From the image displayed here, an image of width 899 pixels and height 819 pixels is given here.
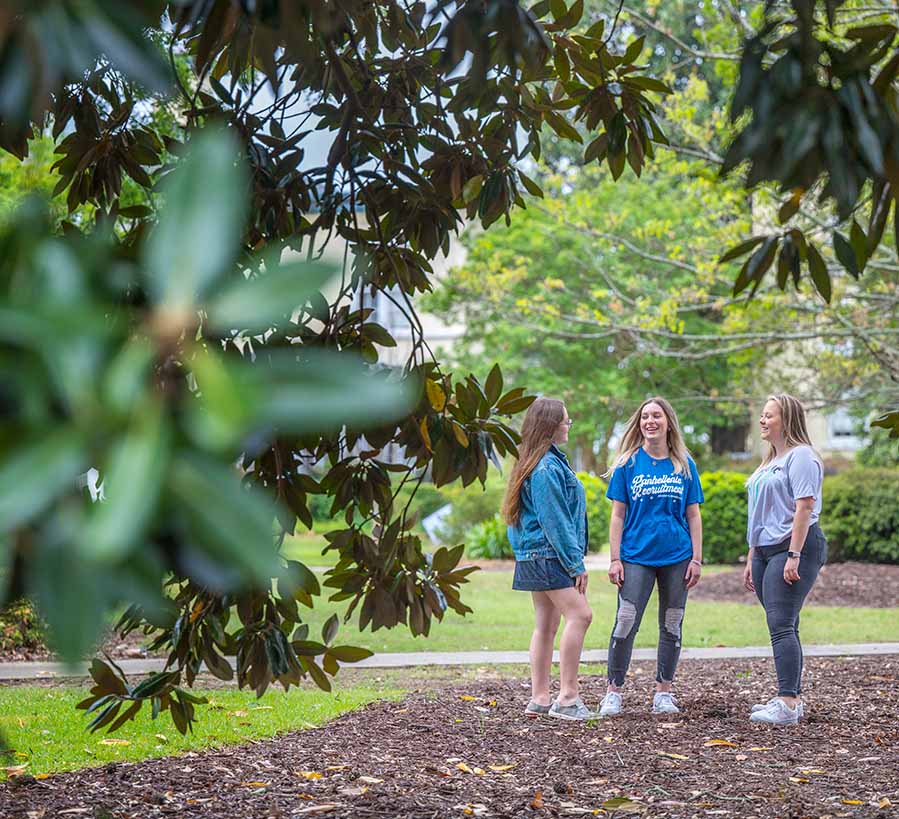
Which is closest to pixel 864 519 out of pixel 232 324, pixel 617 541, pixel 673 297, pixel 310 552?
pixel 673 297

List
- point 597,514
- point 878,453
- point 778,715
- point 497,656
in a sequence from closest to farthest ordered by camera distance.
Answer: point 778,715, point 497,656, point 597,514, point 878,453

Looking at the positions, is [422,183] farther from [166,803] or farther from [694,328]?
[694,328]

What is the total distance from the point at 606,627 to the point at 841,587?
4.41m

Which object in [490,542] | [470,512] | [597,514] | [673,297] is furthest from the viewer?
[470,512]

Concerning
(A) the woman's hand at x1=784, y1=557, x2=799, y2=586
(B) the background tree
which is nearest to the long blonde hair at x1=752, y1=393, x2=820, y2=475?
(A) the woman's hand at x1=784, y1=557, x2=799, y2=586

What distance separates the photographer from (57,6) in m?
1.25

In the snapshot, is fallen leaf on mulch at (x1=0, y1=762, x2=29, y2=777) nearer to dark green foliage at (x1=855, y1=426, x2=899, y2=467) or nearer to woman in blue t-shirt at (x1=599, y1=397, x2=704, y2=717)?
woman in blue t-shirt at (x1=599, y1=397, x2=704, y2=717)

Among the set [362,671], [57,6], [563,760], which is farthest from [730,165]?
[362,671]

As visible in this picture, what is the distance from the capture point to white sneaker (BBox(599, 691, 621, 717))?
660cm

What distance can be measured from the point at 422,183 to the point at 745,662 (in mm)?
6023

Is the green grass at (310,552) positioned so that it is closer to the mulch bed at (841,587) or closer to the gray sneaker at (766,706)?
the mulch bed at (841,587)

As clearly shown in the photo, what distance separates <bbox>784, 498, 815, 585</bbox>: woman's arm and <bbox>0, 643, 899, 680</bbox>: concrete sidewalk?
2925 mm

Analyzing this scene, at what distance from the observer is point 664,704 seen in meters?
6.68

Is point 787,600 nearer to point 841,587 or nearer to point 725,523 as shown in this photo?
point 841,587
